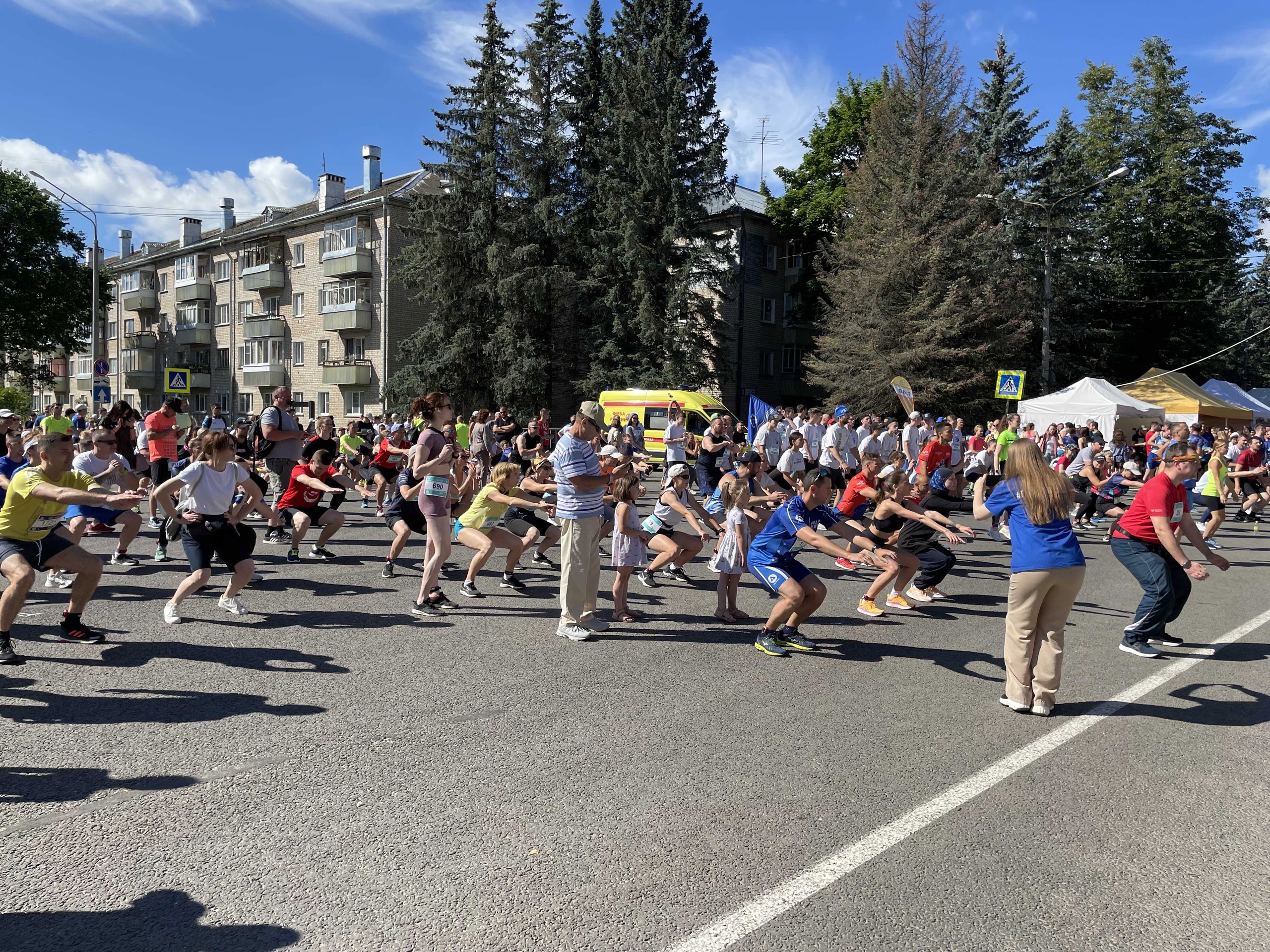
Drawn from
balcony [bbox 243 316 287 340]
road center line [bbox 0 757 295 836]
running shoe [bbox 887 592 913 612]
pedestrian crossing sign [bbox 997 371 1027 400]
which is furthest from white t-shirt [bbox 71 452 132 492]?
balcony [bbox 243 316 287 340]

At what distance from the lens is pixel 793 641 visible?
7.08 meters

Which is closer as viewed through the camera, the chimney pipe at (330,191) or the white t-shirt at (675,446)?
the white t-shirt at (675,446)

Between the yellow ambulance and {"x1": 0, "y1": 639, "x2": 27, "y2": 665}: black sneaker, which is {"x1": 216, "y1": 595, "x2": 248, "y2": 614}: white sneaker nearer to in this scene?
{"x1": 0, "y1": 639, "x2": 27, "y2": 665}: black sneaker

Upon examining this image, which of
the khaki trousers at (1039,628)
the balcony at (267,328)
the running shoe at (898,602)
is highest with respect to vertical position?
the balcony at (267,328)

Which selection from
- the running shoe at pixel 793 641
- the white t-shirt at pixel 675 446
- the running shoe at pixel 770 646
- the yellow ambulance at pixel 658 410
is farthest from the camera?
the yellow ambulance at pixel 658 410

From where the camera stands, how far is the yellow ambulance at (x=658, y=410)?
27.4 meters

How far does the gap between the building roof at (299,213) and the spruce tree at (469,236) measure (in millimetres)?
2127

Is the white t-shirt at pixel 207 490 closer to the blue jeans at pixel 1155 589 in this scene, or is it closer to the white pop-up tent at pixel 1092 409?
the blue jeans at pixel 1155 589

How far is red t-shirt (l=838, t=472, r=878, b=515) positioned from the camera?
930 centimetres

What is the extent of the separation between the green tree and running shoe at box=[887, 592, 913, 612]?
53055 mm

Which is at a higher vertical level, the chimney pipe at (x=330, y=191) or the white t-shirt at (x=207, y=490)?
the chimney pipe at (x=330, y=191)

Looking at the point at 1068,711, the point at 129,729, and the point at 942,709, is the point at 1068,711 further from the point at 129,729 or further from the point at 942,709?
the point at 129,729

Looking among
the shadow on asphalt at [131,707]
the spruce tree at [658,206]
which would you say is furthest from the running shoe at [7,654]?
the spruce tree at [658,206]

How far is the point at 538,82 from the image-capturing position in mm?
38531
